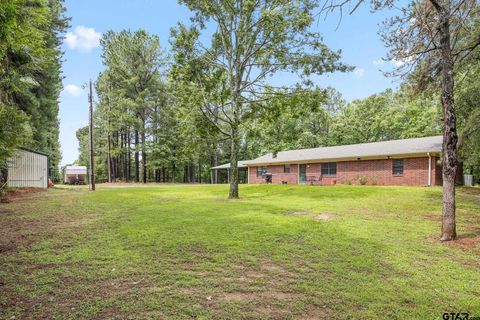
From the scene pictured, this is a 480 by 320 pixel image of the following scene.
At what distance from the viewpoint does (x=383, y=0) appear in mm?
7371

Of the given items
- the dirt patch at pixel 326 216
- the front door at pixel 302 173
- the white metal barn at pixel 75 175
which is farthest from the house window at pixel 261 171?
the white metal barn at pixel 75 175

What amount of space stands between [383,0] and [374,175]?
18.2m

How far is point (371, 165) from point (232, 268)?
2164 cm

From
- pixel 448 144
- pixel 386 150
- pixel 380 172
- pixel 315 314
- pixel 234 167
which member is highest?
pixel 386 150

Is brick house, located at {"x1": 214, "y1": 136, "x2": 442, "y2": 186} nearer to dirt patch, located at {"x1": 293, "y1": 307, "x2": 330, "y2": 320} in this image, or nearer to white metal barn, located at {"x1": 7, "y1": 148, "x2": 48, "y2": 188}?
white metal barn, located at {"x1": 7, "y1": 148, "x2": 48, "y2": 188}

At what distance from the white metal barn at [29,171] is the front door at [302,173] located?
21.9 metres

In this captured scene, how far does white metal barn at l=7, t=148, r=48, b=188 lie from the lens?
60.3ft

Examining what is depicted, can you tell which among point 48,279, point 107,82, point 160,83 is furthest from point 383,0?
point 107,82

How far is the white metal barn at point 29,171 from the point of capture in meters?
18.4

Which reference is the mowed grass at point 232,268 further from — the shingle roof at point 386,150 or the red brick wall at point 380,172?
the shingle roof at point 386,150

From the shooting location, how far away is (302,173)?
29.6 meters

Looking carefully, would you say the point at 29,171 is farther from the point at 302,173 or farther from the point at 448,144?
the point at 448,144

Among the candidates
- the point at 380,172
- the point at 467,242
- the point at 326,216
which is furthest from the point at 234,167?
the point at 380,172

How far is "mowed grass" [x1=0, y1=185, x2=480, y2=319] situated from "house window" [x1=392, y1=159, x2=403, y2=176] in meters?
13.7
